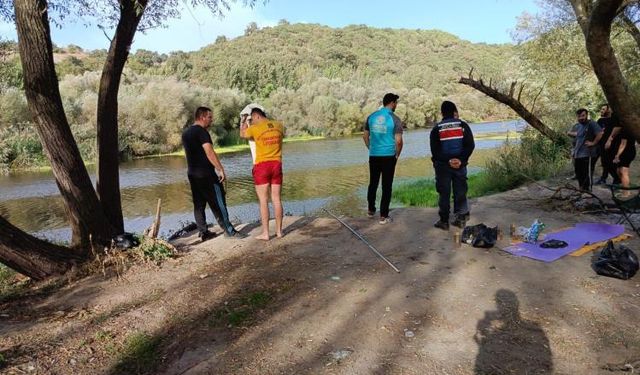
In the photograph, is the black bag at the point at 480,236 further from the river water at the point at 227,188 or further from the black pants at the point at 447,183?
the river water at the point at 227,188

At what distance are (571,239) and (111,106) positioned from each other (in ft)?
21.2

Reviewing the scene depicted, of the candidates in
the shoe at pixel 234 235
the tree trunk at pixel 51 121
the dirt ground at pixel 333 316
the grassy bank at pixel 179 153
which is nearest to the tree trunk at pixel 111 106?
the tree trunk at pixel 51 121

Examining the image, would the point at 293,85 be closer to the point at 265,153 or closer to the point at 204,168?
the point at 204,168

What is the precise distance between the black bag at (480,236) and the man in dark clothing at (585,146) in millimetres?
3620

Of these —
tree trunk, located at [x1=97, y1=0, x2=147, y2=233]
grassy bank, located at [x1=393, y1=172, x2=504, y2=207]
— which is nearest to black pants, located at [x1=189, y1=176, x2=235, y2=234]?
tree trunk, located at [x1=97, y1=0, x2=147, y2=233]

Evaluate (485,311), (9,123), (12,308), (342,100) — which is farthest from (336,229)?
(342,100)

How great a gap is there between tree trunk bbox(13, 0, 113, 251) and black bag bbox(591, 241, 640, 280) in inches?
231

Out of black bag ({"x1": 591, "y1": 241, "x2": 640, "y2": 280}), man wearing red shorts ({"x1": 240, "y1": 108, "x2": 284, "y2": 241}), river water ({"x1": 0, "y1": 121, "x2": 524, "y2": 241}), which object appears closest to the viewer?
black bag ({"x1": 591, "y1": 241, "x2": 640, "y2": 280})

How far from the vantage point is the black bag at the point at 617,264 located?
4.57 m

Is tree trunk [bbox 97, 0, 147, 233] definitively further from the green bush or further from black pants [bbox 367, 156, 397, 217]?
the green bush

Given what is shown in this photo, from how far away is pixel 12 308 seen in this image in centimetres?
465

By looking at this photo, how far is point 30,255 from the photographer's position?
5.20 metres

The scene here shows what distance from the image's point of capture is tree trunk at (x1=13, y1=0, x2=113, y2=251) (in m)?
5.34

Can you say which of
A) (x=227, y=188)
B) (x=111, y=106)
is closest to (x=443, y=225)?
(x=111, y=106)
